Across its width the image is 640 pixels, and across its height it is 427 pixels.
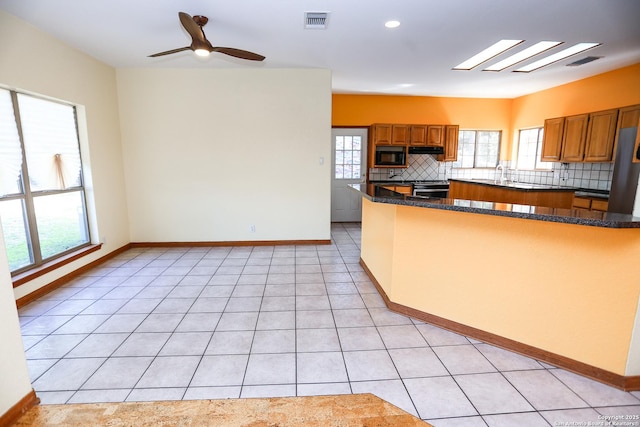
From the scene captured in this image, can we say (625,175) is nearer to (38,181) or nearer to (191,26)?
(191,26)

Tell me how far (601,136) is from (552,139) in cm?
88

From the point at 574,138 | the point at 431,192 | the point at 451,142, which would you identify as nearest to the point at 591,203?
the point at 574,138

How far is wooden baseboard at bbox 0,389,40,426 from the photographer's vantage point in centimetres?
153

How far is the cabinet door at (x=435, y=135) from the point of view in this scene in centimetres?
617

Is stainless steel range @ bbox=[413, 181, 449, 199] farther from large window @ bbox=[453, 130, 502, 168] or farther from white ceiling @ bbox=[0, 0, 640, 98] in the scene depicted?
white ceiling @ bbox=[0, 0, 640, 98]

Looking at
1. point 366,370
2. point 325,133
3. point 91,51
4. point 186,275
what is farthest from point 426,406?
point 91,51

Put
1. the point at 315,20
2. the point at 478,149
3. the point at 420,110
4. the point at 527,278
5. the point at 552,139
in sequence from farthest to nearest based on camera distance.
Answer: the point at 478,149
the point at 420,110
the point at 552,139
the point at 315,20
the point at 527,278

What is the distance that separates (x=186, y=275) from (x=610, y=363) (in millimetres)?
3942

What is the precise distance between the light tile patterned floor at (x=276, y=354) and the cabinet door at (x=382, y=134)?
11.5 feet

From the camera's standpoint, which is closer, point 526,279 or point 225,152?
point 526,279

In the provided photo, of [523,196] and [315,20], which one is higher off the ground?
[315,20]

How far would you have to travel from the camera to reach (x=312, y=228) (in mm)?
4969

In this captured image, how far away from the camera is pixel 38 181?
330cm

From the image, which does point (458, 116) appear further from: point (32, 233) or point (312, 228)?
point (32, 233)
